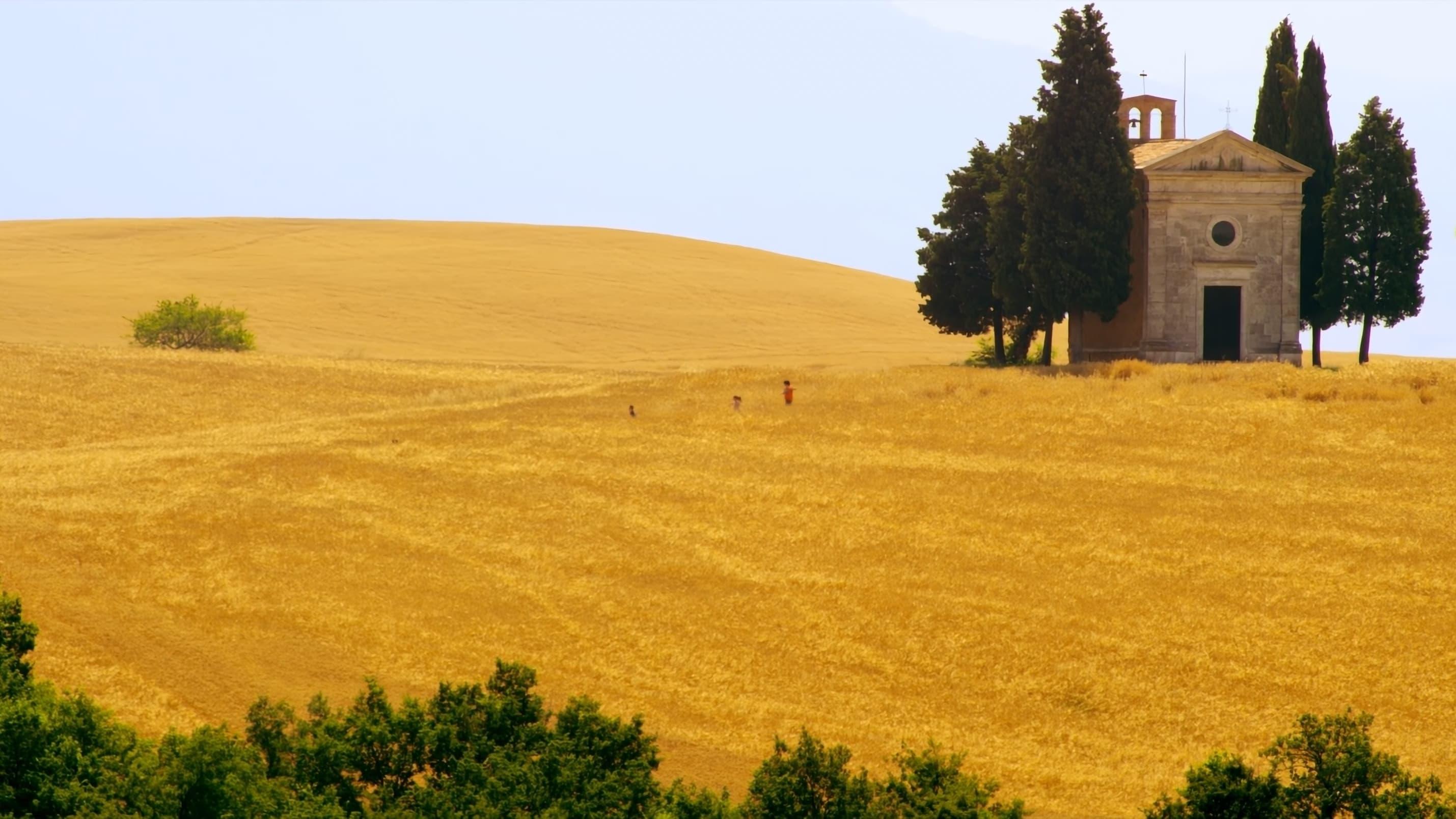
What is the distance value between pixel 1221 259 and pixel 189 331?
46.0m

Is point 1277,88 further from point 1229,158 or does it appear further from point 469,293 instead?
point 469,293

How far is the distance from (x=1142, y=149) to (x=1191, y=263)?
233 inches

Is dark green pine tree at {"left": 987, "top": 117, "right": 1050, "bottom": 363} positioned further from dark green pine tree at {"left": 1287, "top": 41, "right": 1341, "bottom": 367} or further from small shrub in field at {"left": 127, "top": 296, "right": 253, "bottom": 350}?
small shrub in field at {"left": 127, "top": 296, "right": 253, "bottom": 350}

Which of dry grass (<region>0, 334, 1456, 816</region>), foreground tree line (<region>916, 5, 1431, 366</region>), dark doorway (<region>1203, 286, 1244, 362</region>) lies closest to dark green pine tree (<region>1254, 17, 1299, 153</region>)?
foreground tree line (<region>916, 5, 1431, 366</region>)

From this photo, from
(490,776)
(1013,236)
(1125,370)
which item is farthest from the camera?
(1013,236)

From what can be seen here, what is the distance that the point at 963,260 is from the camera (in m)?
59.3

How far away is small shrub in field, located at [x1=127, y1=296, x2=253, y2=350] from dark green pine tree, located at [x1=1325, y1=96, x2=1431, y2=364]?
47.2m

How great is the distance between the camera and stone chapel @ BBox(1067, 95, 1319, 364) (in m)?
55.7

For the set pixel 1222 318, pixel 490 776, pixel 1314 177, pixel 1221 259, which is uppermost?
pixel 1314 177

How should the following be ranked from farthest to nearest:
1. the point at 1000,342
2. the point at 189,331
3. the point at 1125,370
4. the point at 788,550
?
the point at 189,331 → the point at 1000,342 → the point at 1125,370 → the point at 788,550

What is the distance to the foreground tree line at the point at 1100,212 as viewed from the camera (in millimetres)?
53531

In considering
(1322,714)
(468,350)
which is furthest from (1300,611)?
(468,350)

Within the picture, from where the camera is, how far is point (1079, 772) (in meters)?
25.4

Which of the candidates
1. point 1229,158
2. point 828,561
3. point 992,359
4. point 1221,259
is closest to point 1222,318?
point 1221,259
